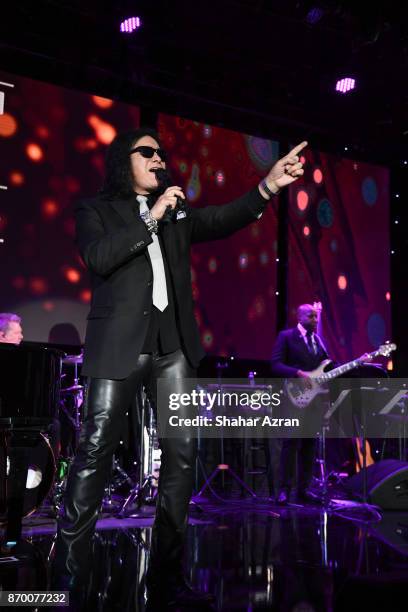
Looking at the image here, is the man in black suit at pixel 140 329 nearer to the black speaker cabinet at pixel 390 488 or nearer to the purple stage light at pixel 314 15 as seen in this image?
the black speaker cabinet at pixel 390 488

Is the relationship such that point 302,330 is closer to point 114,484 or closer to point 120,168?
point 114,484

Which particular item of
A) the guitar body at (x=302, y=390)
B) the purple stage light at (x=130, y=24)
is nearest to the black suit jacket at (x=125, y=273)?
the guitar body at (x=302, y=390)

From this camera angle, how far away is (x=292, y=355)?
20.8 ft

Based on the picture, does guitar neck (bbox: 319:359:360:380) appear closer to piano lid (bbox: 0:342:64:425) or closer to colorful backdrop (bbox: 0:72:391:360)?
colorful backdrop (bbox: 0:72:391:360)

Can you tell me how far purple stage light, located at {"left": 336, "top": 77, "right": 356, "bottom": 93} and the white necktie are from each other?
5.62m

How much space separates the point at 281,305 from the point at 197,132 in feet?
7.62

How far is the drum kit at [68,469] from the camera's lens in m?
4.15

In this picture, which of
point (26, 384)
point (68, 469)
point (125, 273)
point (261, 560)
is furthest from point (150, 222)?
point (68, 469)

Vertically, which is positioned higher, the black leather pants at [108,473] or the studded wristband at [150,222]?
the studded wristband at [150,222]

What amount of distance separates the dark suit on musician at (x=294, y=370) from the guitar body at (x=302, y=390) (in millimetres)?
88

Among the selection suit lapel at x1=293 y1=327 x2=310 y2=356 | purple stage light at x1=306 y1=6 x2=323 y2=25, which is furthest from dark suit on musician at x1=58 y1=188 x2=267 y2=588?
purple stage light at x1=306 y1=6 x2=323 y2=25

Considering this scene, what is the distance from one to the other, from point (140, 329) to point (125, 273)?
224mm

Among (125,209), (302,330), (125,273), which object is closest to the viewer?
(125,273)

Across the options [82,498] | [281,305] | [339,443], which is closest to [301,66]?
[281,305]
